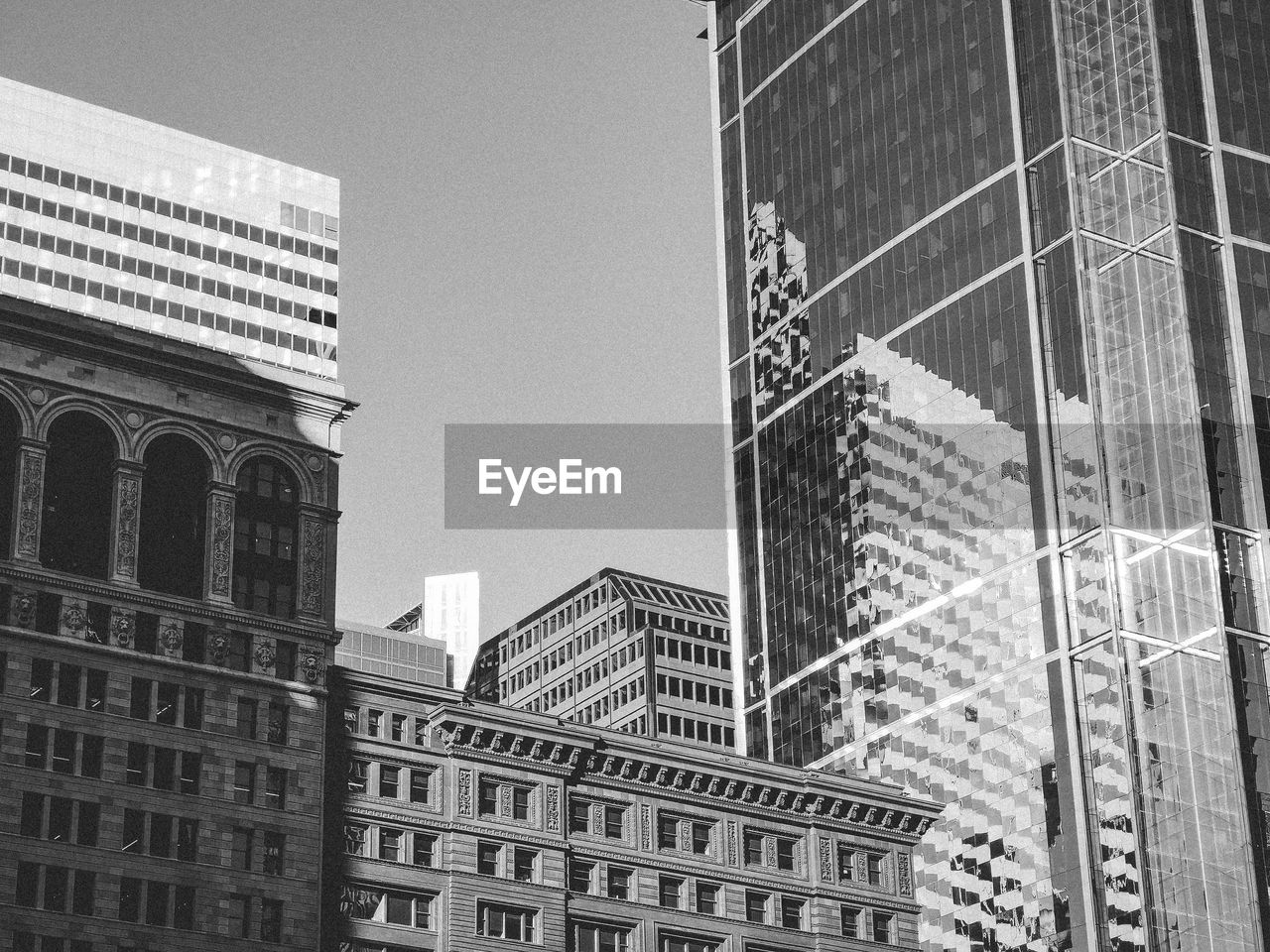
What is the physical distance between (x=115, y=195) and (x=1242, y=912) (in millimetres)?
104407

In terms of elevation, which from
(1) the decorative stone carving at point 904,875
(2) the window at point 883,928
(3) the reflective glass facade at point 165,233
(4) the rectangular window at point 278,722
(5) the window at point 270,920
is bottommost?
(5) the window at point 270,920

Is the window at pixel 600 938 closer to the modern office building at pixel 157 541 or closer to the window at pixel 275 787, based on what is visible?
the modern office building at pixel 157 541

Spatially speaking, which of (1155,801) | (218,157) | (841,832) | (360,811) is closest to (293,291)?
(218,157)

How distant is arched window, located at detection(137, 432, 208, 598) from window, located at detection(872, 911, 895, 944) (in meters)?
49.8

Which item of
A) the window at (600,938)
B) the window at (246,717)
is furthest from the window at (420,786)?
the window at (600,938)

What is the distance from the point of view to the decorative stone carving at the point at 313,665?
13175 cm

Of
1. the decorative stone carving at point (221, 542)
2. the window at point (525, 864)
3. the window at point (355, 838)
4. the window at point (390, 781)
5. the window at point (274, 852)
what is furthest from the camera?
the window at point (525, 864)

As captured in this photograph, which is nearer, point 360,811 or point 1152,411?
point 360,811

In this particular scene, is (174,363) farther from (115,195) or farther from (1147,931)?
(1147,931)

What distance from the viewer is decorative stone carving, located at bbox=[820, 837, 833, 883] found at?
479ft

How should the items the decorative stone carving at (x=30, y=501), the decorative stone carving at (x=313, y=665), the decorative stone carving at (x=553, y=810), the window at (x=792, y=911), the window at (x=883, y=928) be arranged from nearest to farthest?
1. the decorative stone carving at (x=30, y=501)
2. the decorative stone carving at (x=313, y=665)
3. the decorative stone carving at (x=553, y=810)
4. the window at (x=792, y=911)
5. the window at (x=883, y=928)

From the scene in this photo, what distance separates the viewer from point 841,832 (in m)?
149

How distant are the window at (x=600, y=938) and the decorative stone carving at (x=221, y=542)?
29185mm

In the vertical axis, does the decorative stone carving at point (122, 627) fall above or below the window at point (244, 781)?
above
